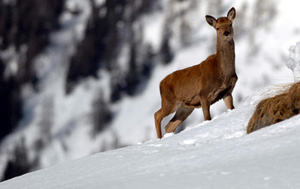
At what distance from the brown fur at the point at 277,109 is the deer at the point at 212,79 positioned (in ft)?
13.4

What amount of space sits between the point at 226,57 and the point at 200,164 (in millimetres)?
6451

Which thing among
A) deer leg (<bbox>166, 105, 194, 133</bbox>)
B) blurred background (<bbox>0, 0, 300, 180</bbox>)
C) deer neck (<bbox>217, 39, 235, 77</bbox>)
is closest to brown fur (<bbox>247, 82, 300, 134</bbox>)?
Result: deer neck (<bbox>217, 39, 235, 77</bbox>)

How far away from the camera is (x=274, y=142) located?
7.14 meters

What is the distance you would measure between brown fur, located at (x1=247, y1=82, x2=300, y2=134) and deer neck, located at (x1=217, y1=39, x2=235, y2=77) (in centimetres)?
437

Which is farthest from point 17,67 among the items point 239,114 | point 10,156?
point 239,114

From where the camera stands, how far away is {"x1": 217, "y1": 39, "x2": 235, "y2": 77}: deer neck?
13.2 m

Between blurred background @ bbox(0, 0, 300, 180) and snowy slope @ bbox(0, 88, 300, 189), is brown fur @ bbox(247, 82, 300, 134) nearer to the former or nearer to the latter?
snowy slope @ bbox(0, 88, 300, 189)

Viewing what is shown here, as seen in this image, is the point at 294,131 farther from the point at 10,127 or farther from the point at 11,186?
the point at 10,127

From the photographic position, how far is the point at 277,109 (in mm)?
8570

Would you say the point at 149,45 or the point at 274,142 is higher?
the point at 149,45

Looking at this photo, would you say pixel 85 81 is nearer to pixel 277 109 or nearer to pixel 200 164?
pixel 277 109

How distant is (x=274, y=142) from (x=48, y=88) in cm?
18070

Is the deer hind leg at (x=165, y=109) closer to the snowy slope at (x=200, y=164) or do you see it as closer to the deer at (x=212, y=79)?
the deer at (x=212, y=79)

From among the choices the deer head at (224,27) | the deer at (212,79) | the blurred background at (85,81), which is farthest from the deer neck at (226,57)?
the blurred background at (85,81)
